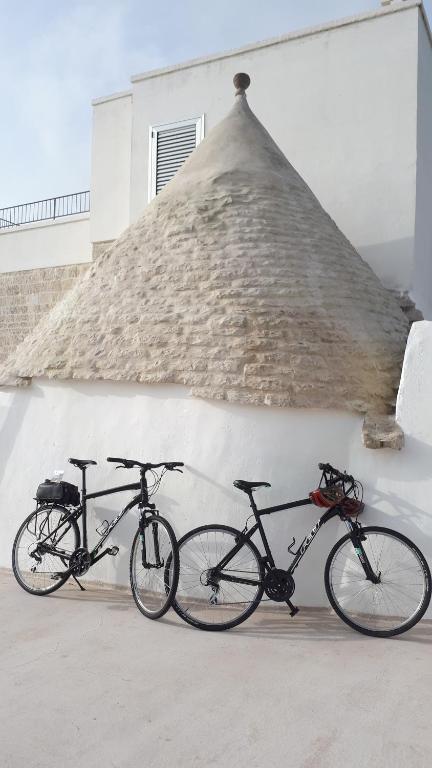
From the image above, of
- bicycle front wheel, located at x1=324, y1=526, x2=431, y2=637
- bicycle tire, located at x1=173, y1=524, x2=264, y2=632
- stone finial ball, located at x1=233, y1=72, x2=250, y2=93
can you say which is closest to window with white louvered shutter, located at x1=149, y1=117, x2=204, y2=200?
stone finial ball, located at x1=233, y1=72, x2=250, y2=93

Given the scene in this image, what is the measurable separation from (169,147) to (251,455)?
264 inches

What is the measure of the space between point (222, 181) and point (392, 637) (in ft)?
14.1

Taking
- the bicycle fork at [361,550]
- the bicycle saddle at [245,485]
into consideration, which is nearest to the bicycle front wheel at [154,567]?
the bicycle saddle at [245,485]

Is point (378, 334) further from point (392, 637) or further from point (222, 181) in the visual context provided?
point (392, 637)

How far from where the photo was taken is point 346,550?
482 cm

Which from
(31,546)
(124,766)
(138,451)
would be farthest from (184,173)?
(124,766)

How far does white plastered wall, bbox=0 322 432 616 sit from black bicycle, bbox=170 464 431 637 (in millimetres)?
174

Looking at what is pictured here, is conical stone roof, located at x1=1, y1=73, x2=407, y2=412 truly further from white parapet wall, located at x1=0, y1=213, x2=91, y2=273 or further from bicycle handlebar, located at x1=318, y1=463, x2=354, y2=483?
white parapet wall, located at x1=0, y1=213, x2=91, y2=273

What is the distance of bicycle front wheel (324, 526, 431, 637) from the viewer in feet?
14.9

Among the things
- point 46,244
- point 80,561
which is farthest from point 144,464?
point 46,244

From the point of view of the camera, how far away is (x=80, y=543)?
17.5 feet

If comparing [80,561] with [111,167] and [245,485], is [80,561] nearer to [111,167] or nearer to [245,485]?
[245,485]

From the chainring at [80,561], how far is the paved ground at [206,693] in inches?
14.2

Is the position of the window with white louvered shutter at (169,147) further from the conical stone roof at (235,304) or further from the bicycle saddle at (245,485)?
the bicycle saddle at (245,485)
